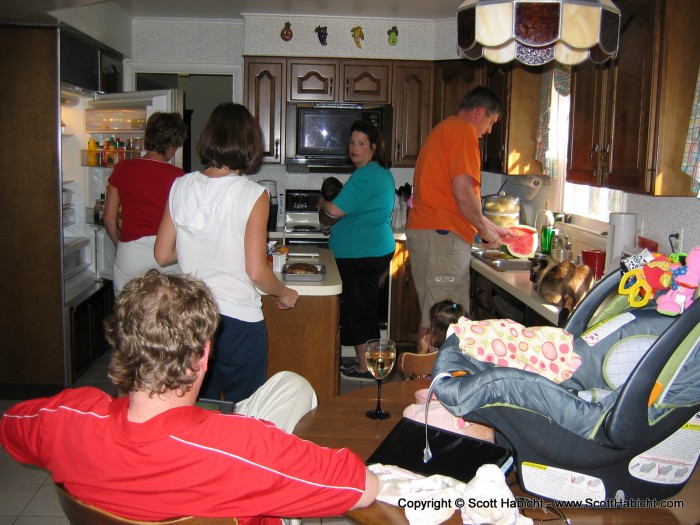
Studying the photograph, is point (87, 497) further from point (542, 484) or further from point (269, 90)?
point (269, 90)

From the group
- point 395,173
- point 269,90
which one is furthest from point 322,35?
point 395,173

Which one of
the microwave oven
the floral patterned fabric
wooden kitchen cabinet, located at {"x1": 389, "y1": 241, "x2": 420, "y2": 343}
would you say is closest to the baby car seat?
the floral patterned fabric

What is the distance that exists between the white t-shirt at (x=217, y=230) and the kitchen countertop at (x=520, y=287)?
1.17m

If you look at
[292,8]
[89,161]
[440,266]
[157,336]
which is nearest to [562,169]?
[440,266]

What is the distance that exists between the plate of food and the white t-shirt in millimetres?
553

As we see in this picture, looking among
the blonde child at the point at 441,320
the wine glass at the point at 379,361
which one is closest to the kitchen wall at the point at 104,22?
the blonde child at the point at 441,320

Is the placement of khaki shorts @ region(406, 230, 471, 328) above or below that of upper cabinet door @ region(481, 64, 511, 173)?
below

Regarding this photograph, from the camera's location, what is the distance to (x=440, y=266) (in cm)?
347

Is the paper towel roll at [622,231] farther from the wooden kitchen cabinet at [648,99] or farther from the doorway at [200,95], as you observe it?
the doorway at [200,95]

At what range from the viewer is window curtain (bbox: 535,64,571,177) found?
387cm

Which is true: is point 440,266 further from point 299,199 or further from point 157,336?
point 157,336

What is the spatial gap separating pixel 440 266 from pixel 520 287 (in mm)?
511

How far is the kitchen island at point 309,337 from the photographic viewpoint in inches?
114

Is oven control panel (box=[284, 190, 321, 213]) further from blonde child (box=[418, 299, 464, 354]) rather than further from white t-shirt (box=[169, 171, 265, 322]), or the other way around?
white t-shirt (box=[169, 171, 265, 322])
